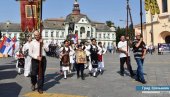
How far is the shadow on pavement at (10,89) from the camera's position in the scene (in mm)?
11116

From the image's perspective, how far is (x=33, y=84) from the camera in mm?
12070

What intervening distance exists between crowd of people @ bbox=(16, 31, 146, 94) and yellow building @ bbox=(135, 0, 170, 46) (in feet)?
150

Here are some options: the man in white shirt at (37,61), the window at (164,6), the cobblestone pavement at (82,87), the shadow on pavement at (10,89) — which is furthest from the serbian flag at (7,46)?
the window at (164,6)

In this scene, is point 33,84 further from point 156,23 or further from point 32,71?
point 156,23

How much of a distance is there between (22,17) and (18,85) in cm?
1415

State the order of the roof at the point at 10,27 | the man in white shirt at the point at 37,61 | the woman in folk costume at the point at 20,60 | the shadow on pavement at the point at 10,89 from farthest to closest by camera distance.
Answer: the roof at the point at 10,27, the woman in folk costume at the point at 20,60, the man in white shirt at the point at 37,61, the shadow on pavement at the point at 10,89

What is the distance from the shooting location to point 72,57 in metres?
18.0

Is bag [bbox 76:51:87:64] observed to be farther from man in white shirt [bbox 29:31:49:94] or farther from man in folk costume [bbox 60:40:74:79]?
man in white shirt [bbox 29:31:49:94]

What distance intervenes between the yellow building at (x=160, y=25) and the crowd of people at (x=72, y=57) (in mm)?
45787

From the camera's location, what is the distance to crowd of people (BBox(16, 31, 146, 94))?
11805 mm

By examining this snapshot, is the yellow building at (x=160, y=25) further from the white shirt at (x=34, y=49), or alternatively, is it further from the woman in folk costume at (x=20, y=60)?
the white shirt at (x=34, y=49)

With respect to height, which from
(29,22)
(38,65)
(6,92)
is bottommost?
(6,92)

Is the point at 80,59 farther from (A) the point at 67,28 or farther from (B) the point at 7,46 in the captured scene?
(A) the point at 67,28

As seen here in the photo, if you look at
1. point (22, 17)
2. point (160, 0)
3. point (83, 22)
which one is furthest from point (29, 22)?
point (83, 22)
